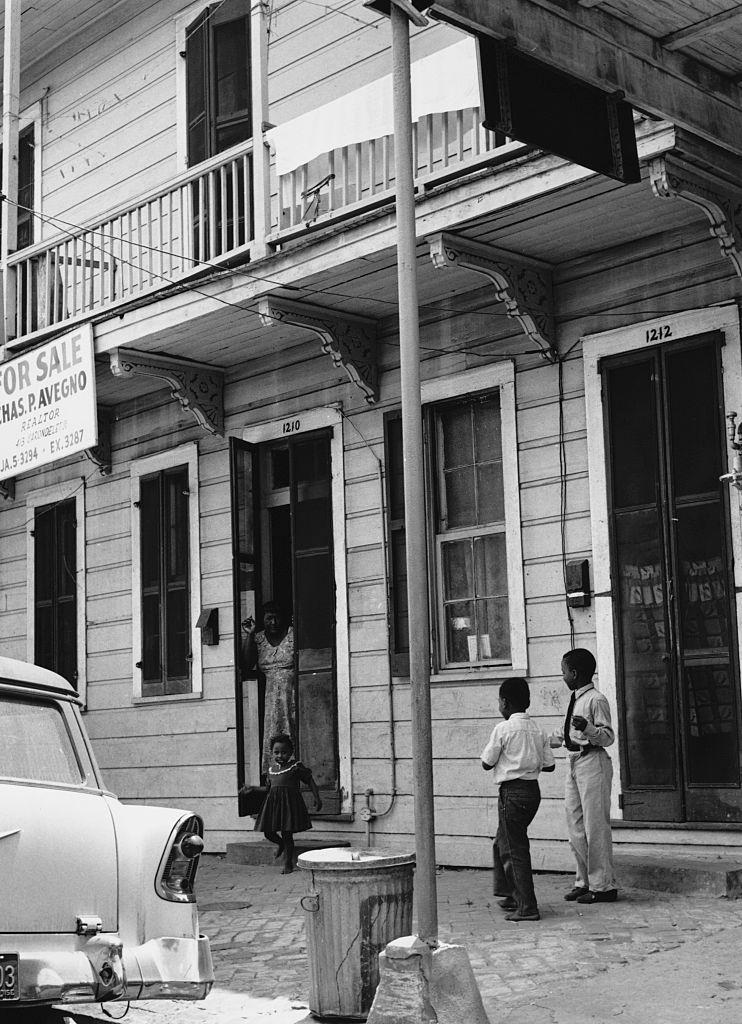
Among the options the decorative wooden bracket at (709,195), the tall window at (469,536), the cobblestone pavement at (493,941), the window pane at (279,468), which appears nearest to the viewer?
the cobblestone pavement at (493,941)

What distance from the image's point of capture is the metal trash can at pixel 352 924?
6211mm

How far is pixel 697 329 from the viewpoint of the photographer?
9.43m

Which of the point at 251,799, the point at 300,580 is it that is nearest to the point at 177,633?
the point at 300,580

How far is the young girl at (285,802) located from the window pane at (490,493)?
98.7 inches

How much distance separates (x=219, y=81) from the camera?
1325cm

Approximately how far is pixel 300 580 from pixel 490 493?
2202 mm

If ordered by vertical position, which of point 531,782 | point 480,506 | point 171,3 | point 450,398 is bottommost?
point 531,782

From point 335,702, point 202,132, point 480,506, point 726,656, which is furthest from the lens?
point 202,132

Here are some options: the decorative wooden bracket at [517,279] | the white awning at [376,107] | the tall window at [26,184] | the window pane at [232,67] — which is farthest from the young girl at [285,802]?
the tall window at [26,184]

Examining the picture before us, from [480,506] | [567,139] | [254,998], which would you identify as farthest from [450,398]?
[254,998]

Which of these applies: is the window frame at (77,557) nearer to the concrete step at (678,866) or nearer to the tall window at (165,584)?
the tall window at (165,584)

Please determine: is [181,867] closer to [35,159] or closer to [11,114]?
[11,114]

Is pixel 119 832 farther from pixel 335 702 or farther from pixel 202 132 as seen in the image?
pixel 202 132

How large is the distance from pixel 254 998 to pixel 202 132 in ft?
29.8
